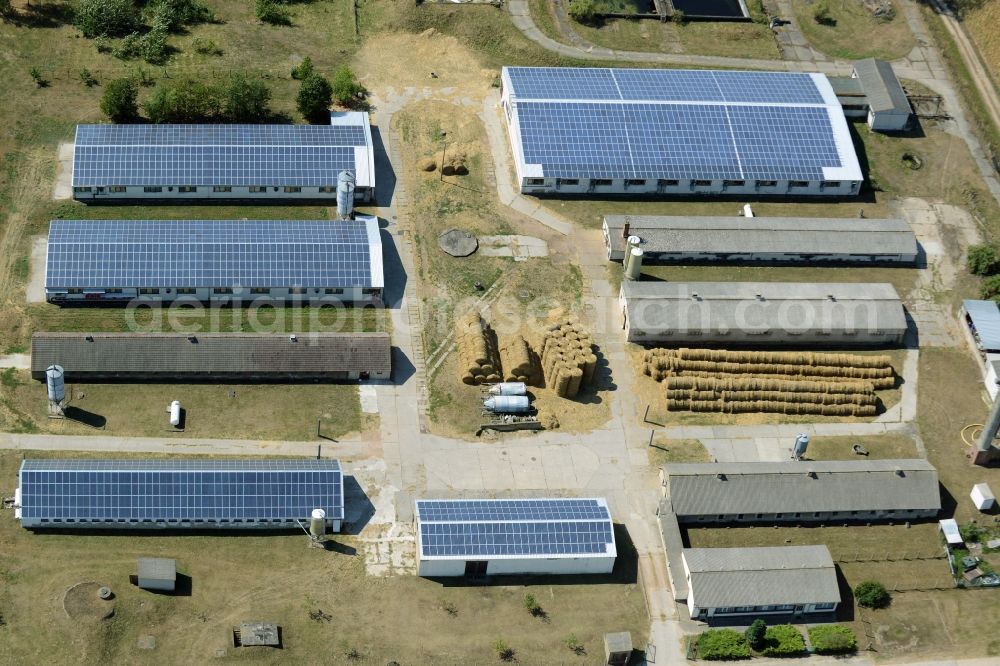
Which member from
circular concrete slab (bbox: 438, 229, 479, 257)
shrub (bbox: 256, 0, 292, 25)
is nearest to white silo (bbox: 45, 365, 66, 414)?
circular concrete slab (bbox: 438, 229, 479, 257)

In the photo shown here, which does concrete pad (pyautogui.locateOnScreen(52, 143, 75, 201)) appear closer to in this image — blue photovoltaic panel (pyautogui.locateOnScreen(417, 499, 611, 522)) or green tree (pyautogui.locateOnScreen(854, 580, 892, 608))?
blue photovoltaic panel (pyautogui.locateOnScreen(417, 499, 611, 522))

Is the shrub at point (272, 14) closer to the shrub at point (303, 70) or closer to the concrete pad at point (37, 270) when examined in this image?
the shrub at point (303, 70)

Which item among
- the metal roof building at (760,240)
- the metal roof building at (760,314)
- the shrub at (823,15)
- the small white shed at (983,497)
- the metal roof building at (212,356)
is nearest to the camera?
the small white shed at (983,497)

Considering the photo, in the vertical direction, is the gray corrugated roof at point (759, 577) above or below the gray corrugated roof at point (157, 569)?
below

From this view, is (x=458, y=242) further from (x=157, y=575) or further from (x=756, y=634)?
(x=756, y=634)

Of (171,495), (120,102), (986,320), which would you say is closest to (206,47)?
(120,102)

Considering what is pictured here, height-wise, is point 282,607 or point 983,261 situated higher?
point 983,261

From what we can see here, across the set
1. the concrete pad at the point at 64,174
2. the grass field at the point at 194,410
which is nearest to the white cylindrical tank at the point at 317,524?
the grass field at the point at 194,410
